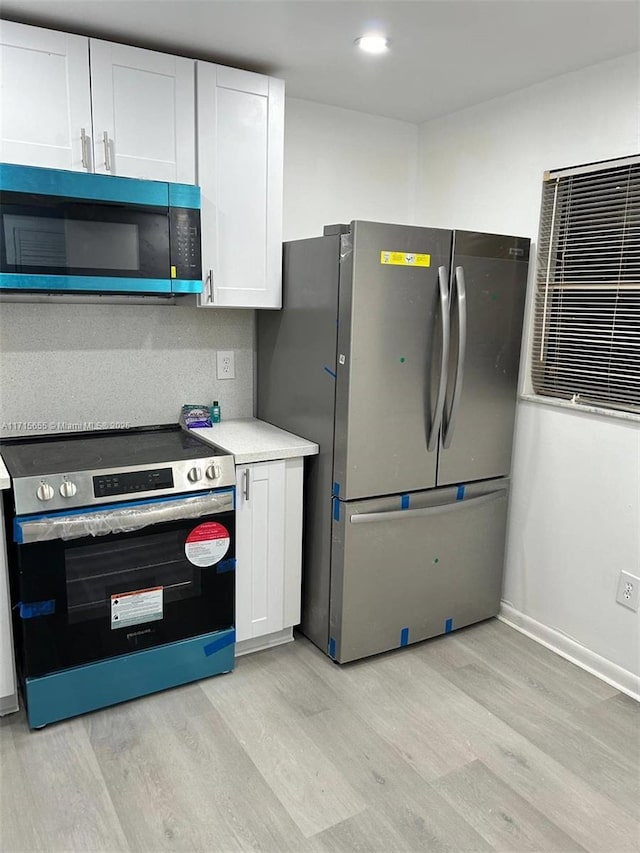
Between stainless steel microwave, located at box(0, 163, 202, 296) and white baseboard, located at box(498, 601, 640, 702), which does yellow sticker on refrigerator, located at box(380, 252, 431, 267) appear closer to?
stainless steel microwave, located at box(0, 163, 202, 296)

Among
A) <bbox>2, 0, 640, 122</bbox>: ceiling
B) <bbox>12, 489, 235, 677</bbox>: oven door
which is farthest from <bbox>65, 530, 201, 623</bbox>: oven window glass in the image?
<bbox>2, 0, 640, 122</bbox>: ceiling

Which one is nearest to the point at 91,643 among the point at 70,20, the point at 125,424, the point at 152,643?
the point at 152,643

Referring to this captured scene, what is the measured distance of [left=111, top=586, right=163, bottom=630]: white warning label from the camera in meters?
2.29

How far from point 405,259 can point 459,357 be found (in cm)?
45

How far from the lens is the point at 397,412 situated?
8.29ft

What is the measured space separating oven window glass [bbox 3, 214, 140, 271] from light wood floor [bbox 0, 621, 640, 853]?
5.16 ft

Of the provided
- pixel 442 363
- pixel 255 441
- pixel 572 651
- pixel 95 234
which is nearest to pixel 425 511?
pixel 442 363

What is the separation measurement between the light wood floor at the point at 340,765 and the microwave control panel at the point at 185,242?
1.56 metres

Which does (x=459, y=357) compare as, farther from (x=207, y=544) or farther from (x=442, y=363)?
(x=207, y=544)

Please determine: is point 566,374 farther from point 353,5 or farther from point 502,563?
point 353,5

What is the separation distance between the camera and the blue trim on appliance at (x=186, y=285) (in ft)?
7.91

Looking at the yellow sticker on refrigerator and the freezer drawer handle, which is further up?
the yellow sticker on refrigerator

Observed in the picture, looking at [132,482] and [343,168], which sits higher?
[343,168]

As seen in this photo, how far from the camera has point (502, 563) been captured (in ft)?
9.94
